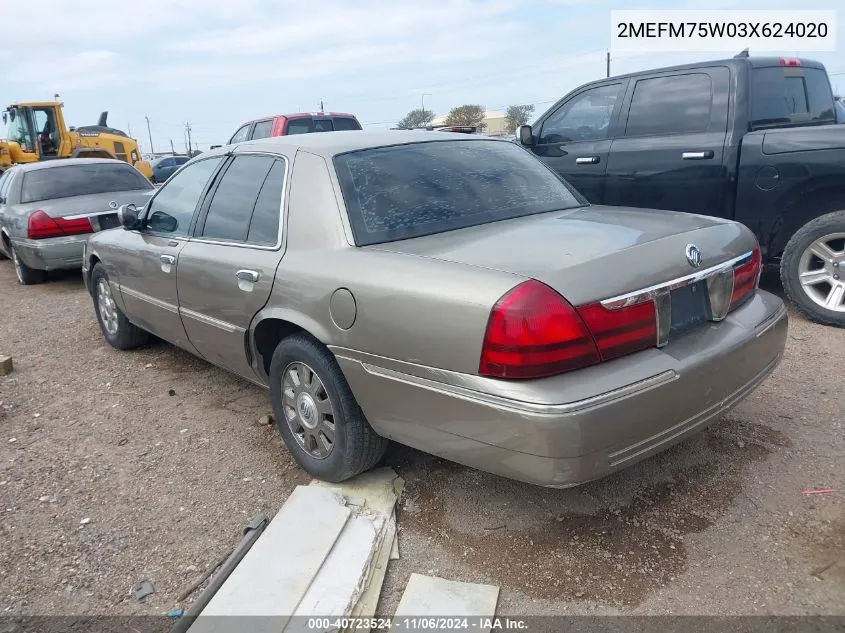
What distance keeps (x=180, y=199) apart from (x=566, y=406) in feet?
9.68

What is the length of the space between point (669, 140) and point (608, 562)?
3.93m

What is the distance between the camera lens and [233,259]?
3342mm

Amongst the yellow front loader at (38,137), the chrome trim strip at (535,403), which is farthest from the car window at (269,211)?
the yellow front loader at (38,137)

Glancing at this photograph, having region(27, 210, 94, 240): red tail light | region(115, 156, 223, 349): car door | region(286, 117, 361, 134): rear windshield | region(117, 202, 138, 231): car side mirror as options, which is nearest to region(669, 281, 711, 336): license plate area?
region(115, 156, 223, 349): car door

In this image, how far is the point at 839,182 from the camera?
4.64 meters

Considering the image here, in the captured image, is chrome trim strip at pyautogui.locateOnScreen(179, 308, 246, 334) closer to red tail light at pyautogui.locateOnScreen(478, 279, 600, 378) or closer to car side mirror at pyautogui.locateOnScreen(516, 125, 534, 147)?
red tail light at pyautogui.locateOnScreen(478, 279, 600, 378)

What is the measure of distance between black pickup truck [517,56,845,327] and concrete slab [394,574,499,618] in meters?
3.70

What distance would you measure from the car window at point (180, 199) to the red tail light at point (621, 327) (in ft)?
8.20

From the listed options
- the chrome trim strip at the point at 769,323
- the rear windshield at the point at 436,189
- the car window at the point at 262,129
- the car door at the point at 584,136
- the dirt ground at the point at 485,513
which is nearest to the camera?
the dirt ground at the point at 485,513

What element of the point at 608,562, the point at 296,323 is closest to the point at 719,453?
the point at 608,562

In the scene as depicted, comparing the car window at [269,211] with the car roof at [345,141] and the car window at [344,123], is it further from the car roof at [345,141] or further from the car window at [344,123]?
the car window at [344,123]

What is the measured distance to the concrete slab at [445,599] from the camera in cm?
229

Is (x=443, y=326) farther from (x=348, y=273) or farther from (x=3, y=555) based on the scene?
(x=3, y=555)

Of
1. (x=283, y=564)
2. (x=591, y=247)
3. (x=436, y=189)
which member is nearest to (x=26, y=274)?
(x=436, y=189)
